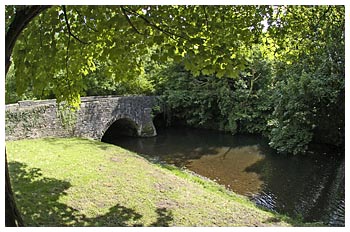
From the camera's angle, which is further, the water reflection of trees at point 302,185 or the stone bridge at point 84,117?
the stone bridge at point 84,117

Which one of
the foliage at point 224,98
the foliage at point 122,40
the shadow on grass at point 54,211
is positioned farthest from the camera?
the foliage at point 224,98

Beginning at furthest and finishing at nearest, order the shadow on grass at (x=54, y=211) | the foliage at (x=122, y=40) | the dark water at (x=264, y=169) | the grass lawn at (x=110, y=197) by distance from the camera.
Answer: the dark water at (x=264, y=169) < the grass lawn at (x=110, y=197) < the shadow on grass at (x=54, y=211) < the foliage at (x=122, y=40)

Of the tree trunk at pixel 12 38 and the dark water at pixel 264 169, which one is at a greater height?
the tree trunk at pixel 12 38

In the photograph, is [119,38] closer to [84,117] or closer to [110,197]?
[110,197]

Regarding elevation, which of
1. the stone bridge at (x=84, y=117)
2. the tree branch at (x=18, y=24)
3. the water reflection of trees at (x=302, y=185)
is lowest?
the water reflection of trees at (x=302, y=185)

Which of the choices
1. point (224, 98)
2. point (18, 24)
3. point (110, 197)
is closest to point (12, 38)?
point (18, 24)

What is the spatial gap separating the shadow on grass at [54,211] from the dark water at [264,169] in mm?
5157

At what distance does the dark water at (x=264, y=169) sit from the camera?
1044 centimetres

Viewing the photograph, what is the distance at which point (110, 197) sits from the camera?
24.6 feet

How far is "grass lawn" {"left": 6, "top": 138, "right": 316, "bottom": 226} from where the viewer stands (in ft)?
20.9

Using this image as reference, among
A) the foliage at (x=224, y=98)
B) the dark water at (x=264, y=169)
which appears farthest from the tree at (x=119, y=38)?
the foliage at (x=224, y=98)

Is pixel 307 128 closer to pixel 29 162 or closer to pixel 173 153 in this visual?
pixel 173 153

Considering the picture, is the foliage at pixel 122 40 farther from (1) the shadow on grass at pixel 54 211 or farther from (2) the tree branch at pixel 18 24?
(1) the shadow on grass at pixel 54 211

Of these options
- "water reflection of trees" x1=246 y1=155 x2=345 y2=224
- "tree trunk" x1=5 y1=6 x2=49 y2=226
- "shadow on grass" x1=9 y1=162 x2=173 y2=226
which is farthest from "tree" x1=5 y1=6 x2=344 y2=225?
"water reflection of trees" x1=246 y1=155 x2=345 y2=224
